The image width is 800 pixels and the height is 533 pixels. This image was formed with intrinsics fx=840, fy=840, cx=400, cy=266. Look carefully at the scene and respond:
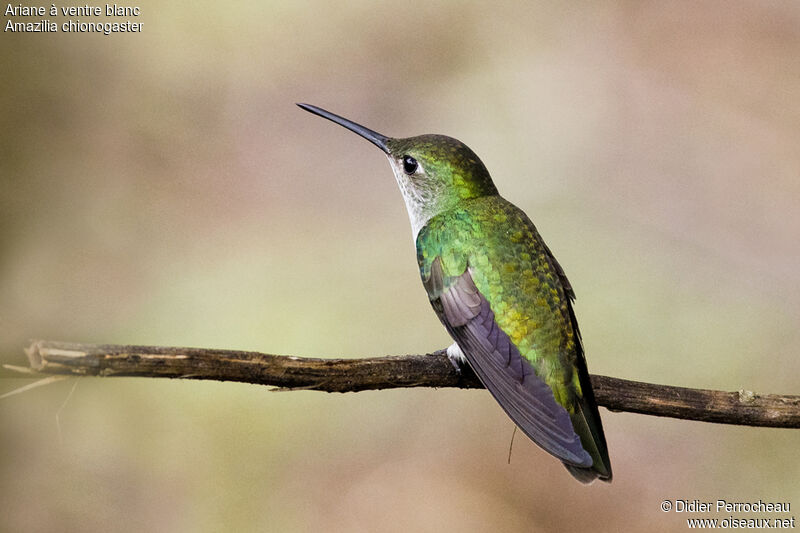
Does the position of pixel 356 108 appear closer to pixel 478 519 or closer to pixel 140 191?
pixel 140 191

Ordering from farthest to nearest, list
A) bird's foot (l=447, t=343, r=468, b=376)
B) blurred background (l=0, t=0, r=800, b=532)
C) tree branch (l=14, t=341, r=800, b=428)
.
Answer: blurred background (l=0, t=0, r=800, b=532), bird's foot (l=447, t=343, r=468, b=376), tree branch (l=14, t=341, r=800, b=428)

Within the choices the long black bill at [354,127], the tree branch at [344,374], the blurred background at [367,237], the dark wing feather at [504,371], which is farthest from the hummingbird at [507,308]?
the blurred background at [367,237]

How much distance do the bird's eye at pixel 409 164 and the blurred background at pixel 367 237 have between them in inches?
67.2

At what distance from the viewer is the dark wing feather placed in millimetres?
2570

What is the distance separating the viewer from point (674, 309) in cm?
535

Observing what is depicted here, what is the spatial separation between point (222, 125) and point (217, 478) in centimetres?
288

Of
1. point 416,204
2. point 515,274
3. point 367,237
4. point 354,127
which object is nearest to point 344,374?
point 515,274

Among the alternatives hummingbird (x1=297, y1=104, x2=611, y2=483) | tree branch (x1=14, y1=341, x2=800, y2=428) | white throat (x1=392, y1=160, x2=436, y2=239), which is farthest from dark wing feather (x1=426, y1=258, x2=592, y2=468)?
white throat (x1=392, y1=160, x2=436, y2=239)

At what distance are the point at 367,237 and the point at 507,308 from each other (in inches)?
119

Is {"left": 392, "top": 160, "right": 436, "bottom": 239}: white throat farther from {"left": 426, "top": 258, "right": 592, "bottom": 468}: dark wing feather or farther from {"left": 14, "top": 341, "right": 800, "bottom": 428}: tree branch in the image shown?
{"left": 14, "top": 341, "right": 800, "bottom": 428}: tree branch

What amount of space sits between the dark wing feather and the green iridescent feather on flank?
0.10 ft

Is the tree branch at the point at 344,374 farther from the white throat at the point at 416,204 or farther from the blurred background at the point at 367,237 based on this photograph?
the blurred background at the point at 367,237

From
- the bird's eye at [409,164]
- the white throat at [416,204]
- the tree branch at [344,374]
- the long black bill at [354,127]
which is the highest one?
the long black bill at [354,127]

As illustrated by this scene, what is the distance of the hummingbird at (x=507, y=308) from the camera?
104 inches
